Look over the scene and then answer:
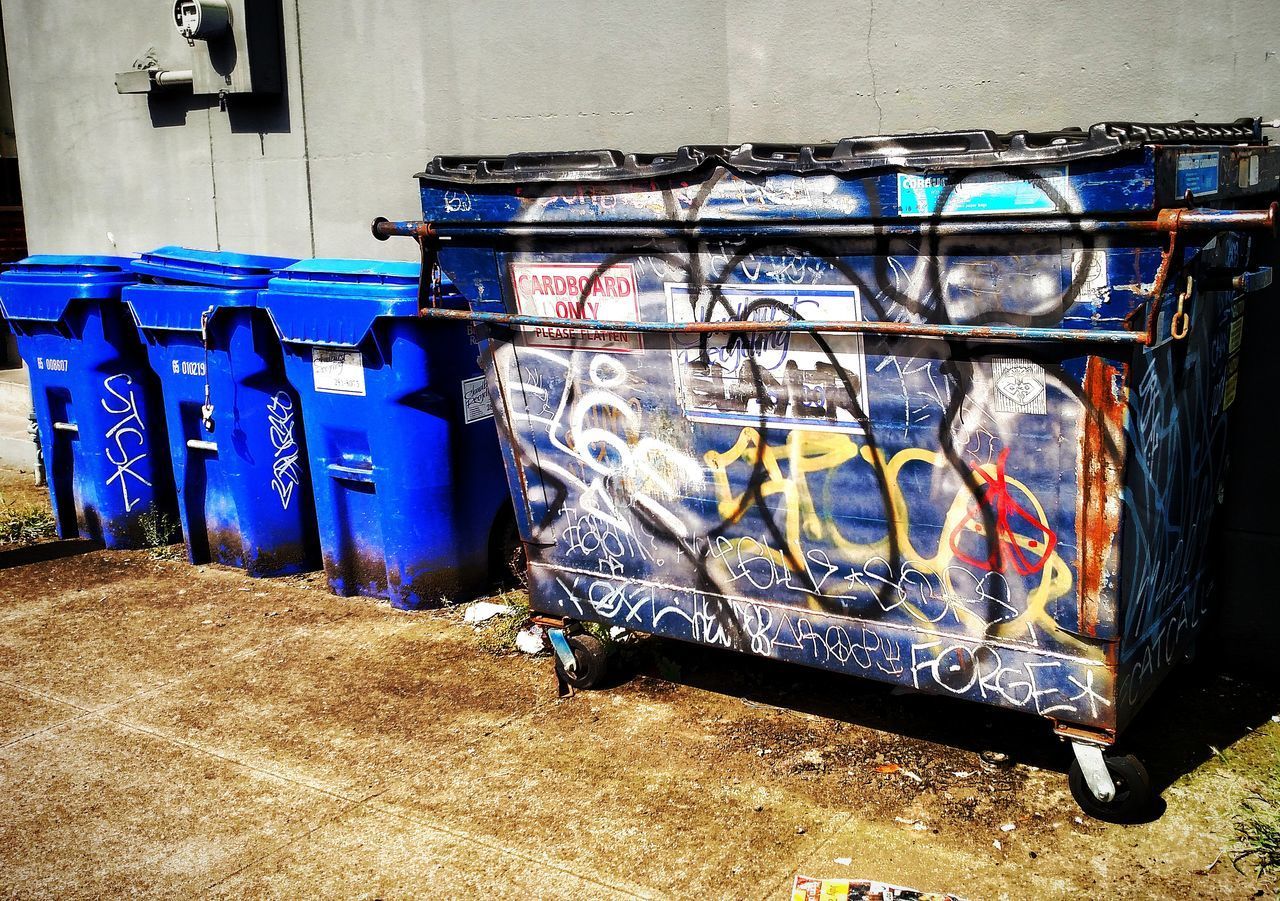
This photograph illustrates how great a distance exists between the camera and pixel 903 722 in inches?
166

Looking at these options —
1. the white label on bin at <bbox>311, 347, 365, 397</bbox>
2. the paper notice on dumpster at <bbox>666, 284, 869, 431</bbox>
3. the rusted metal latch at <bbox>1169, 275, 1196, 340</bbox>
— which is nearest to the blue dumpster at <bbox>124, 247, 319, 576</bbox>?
the white label on bin at <bbox>311, 347, 365, 397</bbox>

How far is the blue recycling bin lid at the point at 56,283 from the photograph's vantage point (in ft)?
20.8

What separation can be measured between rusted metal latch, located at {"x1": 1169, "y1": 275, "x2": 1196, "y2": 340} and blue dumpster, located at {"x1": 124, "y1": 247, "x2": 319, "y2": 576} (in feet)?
13.5

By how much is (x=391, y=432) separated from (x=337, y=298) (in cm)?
62

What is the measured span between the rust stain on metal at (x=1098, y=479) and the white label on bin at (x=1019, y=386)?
12 centimetres

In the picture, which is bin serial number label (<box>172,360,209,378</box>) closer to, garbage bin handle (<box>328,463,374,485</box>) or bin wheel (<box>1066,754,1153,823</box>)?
garbage bin handle (<box>328,463,374,485</box>)

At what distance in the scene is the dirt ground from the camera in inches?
135

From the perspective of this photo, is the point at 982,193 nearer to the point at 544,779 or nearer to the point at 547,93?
the point at 544,779

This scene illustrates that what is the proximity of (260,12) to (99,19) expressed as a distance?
1.92m

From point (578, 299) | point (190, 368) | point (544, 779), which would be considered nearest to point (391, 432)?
point (190, 368)

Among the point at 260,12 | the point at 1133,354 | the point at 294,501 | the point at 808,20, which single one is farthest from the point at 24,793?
the point at 260,12

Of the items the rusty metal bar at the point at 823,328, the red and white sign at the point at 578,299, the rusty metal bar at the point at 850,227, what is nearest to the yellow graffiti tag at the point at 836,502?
the rusty metal bar at the point at 823,328

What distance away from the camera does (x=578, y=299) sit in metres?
3.95

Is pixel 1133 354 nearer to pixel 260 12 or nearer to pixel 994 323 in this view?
pixel 994 323
